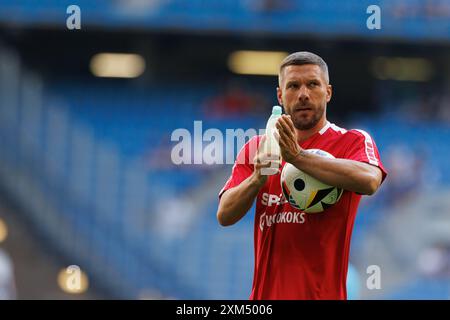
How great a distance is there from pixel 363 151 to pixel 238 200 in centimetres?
68

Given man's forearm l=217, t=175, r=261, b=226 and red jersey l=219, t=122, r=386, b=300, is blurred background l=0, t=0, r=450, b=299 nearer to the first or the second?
red jersey l=219, t=122, r=386, b=300

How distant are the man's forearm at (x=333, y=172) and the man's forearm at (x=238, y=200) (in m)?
0.28

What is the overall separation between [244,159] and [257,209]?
281 mm

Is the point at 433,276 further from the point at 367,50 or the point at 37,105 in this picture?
the point at 37,105

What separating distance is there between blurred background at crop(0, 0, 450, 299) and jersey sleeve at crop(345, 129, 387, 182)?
1035cm

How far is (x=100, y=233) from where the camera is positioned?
16250mm

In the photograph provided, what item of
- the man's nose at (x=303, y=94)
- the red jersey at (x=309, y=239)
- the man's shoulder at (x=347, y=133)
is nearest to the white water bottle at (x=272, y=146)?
the man's nose at (x=303, y=94)

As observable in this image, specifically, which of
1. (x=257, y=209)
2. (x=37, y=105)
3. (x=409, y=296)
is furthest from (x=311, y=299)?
(x=37, y=105)

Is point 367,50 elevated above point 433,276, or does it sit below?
above

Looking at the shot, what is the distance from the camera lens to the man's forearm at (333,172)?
15.1 ft

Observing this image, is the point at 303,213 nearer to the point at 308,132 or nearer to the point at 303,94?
the point at 308,132

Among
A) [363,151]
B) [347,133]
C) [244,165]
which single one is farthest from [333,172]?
[244,165]

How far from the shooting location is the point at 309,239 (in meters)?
4.83

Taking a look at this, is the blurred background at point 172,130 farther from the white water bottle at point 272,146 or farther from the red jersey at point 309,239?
the white water bottle at point 272,146
